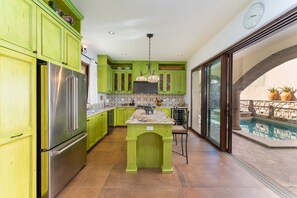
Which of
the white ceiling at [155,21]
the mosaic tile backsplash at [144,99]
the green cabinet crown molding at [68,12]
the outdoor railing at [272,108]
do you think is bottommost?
the outdoor railing at [272,108]

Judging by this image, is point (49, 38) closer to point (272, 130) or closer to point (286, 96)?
point (286, 96)

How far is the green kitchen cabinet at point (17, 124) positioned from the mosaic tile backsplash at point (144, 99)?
18.1 feet

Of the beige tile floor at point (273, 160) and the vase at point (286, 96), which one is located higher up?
the vase at point (286, 96)

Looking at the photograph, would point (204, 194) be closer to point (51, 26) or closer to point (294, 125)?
point (51, 26)

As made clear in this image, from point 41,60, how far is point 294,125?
7081 millimetres

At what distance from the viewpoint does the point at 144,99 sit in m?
7.41

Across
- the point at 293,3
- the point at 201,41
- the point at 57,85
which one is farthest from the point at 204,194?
the point at 201,41

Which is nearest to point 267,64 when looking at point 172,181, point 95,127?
point 172,181

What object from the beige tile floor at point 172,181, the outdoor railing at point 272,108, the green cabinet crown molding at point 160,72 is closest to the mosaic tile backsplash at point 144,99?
the green cabinet crown molding at point 160,72

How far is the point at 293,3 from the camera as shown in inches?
77.2

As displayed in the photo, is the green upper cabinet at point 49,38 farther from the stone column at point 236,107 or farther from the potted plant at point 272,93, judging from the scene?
the potted plant at point 272,93

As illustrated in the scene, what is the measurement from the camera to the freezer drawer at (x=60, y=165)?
1.96 m

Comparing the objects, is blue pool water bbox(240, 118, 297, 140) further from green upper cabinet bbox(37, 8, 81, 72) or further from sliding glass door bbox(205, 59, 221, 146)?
green upper cabinet bbox(37, 8, 81, 72)

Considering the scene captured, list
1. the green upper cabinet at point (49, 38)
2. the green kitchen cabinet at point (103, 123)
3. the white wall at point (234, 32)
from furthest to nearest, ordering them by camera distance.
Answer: the green kitchen cabinet at point (103, 123) < the white wall at point (234, 32) < the green upper cabinet at point (49, 38)
